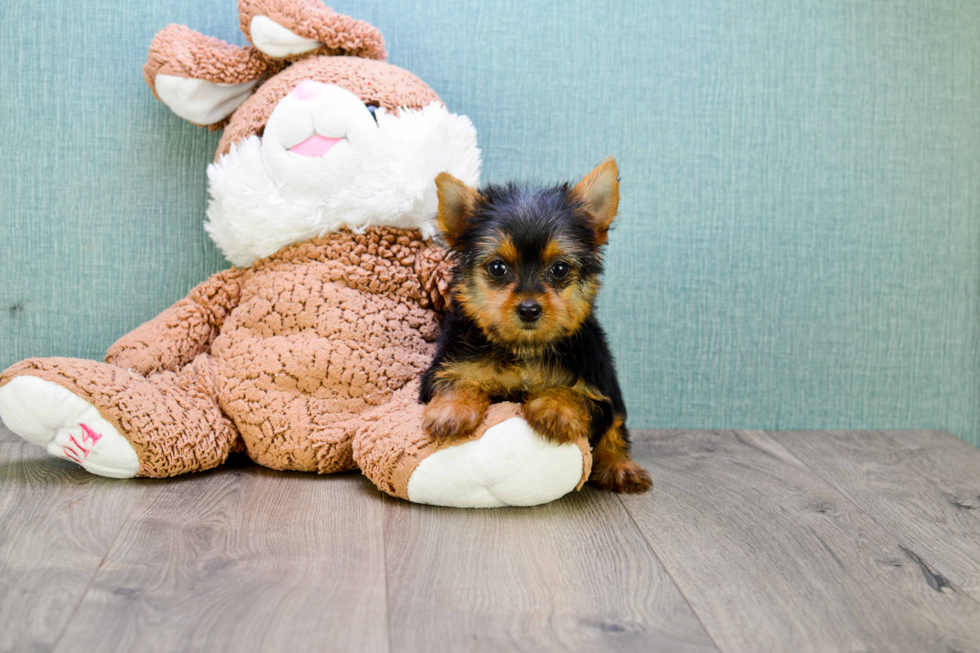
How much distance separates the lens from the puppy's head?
1.83 metres

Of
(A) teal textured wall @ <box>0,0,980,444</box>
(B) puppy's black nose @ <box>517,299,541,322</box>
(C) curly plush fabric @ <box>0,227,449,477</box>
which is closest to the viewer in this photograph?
(B) puppy's black nose @ <box>517,299,541,322</box>

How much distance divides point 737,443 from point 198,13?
2234 mm

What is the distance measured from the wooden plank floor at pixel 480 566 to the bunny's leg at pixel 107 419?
0.23 feet

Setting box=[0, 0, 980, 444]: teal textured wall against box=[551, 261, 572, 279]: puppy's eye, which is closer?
box=[551, 261, 572, 279]: puppy's eye

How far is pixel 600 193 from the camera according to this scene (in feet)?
6.46

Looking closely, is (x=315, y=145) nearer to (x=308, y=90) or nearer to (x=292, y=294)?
(x=308, y=90)

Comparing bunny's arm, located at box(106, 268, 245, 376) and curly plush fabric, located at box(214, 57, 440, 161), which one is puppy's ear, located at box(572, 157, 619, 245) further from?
bunny's arm, located at box(106, 268, 245, 376)

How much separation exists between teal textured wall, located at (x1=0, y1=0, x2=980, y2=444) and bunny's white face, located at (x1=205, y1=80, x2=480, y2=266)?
44 centimetres

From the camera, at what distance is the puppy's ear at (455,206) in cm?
196

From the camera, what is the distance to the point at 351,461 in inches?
85.3

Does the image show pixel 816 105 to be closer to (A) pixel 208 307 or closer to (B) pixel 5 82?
(A) pixel 208 307

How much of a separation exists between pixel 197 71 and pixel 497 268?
3.69 ft

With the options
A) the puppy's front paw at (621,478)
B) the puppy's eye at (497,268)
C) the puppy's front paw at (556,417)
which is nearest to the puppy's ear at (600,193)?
the puppy's eye at (497,268)

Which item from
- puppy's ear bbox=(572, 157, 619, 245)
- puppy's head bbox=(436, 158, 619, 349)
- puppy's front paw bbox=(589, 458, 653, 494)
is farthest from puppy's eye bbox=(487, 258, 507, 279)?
puppy's front paw bbox=(589, 458, 653, 494)
